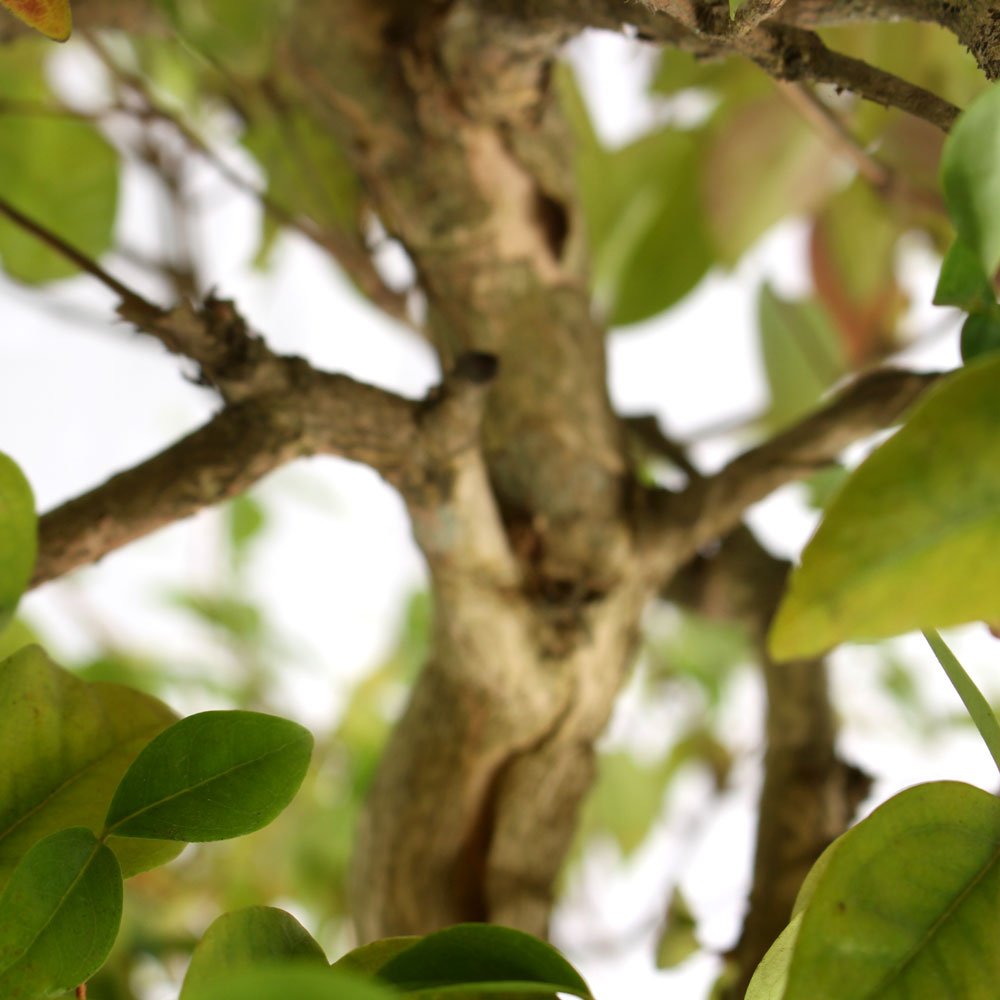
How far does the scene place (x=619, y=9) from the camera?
11.5 inches

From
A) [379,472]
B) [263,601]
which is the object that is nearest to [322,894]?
[263,601]

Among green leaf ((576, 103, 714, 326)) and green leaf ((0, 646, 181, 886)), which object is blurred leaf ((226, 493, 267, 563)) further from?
green leaf ((0, 646, 181, 886))

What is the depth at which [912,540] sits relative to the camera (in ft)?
0.50

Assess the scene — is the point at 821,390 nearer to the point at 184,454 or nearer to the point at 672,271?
the point at 672,271

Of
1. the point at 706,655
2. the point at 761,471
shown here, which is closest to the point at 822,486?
the point at 761,471

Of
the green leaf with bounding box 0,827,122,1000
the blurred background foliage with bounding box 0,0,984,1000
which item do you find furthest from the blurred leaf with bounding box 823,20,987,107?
the green leaf with bounding box 0,827,122,1000

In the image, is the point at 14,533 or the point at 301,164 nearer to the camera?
the point at 14,533

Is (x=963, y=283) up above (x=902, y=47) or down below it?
below

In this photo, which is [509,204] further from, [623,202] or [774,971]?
[774,971]

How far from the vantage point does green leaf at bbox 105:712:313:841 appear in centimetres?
23

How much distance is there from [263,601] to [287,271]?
0.38 m

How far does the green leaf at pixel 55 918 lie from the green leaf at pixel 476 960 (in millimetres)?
60

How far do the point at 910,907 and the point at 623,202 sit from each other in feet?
1.63

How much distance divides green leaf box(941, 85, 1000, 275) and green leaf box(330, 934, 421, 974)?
180mm
